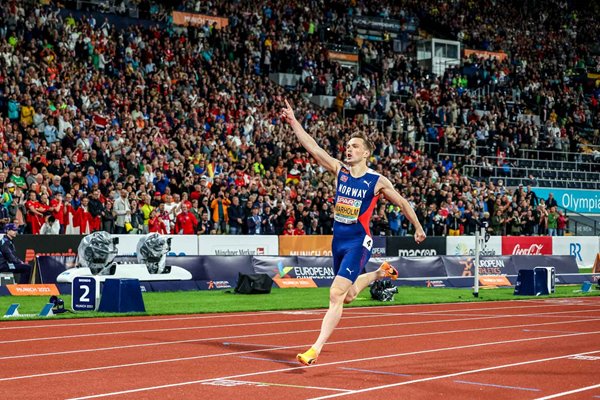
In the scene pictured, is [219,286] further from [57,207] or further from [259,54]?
[259,54]

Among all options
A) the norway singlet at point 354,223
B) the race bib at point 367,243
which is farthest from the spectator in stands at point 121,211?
the race bib at point 367,243

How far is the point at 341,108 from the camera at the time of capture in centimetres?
4150

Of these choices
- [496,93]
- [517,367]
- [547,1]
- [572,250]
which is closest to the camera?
[517,367]

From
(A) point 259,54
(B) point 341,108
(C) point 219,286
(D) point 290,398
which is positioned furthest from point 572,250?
(D) point 290,398

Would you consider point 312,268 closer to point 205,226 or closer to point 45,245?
point 205,226

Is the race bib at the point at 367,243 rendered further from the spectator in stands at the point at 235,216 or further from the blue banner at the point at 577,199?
the blue banner at the point at 577,199

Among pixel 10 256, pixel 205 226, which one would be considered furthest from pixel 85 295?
pixel 205 226

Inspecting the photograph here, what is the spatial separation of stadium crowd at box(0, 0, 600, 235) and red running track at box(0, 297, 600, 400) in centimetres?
991

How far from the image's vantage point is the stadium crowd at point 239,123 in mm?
26188

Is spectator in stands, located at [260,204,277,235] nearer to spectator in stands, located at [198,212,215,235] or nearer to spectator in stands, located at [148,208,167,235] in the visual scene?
spectator in stands, located at [198,212,215,235]

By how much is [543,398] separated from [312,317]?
8.66 m

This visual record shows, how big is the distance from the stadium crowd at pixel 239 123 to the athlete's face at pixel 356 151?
45.6ft

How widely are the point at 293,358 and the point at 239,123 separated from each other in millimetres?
23200

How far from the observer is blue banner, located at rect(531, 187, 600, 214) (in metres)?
42.9
